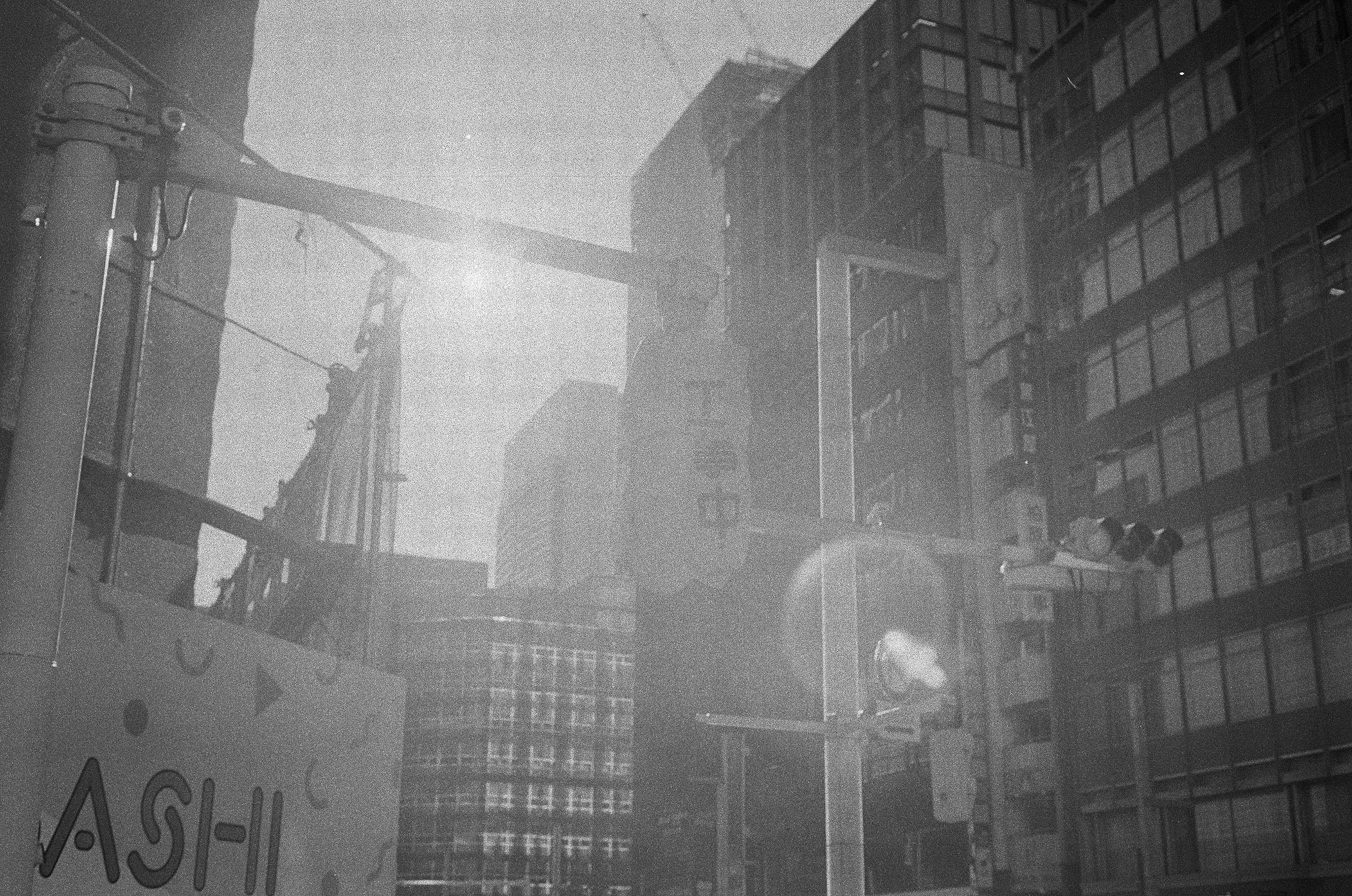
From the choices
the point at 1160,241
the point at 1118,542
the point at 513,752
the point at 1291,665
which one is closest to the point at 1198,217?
the point at 1160,241

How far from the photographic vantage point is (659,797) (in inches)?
4545

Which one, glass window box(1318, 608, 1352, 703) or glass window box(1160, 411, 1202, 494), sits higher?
glass window box(1160, 411, 1202, 494)

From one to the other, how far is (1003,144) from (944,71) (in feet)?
15.4

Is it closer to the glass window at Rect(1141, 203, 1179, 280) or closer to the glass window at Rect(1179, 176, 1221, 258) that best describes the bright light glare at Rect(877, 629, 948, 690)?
the glass window at Rect(1179, 176, 1221, 258)

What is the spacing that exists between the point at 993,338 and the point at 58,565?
58.0 metres

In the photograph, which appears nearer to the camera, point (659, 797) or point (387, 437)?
point (387, 437)

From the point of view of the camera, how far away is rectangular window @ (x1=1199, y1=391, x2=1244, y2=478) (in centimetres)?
4225

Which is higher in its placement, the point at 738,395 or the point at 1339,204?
the point at 1339,204

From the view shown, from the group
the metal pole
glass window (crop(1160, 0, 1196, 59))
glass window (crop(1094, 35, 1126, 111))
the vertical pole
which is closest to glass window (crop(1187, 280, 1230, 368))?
glass window (crop(1160, 0, 1196, 59))

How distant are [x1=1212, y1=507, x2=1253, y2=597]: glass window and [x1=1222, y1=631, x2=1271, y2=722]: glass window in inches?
56.6

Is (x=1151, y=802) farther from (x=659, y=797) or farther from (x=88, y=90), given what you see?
(x=659, y=797)

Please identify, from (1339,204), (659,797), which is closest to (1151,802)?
(1339,204)

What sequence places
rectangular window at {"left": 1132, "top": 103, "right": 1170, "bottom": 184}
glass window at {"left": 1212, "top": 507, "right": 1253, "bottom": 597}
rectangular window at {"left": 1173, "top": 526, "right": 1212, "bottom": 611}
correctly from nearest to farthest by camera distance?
glass window at {"left": 1212, "top": 507, "right": 1253, "bottom": 597} → rectangular window at {"left": 1173, "top": 526, "right": 1212, "bottom": 611} → rectangular window at {"left": 1132, "top": 103, "right": 1170, "bottom": 184}

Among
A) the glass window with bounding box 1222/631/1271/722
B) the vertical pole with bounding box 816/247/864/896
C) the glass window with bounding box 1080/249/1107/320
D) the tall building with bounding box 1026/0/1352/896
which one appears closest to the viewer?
the vertical pole with bounding box 816/247/864/896
